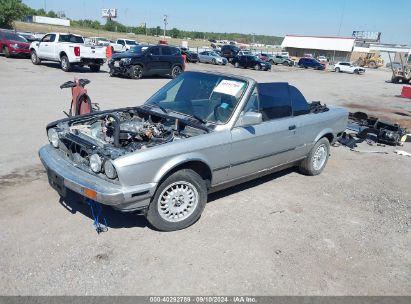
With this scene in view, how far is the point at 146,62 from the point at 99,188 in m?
15.1

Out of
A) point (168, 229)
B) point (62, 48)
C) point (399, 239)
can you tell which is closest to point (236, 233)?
point (168, 229)

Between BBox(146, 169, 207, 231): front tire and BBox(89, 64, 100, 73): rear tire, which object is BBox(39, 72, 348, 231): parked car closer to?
BBox(146, 169, 207, 231): front tire

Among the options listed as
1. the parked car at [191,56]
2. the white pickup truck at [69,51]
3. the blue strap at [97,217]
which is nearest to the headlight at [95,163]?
the blue strap at [97,217]

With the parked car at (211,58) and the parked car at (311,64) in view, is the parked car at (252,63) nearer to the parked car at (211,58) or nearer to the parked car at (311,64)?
the parked car at (211,58)

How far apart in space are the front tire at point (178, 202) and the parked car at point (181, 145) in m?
0.01

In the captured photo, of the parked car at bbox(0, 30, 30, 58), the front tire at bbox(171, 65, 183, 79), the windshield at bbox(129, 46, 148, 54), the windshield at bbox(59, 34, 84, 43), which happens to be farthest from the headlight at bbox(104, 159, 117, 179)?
the parked car at bbox(0, 30, 30, 58)

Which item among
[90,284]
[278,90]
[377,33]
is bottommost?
[90,284]

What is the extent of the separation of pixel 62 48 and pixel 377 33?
93.5m

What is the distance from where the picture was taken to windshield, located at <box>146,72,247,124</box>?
14.8ft

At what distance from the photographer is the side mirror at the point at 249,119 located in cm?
445

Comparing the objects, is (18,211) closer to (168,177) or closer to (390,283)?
(168,177)

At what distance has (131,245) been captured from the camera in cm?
374

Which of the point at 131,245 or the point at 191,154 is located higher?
the point at 191,154

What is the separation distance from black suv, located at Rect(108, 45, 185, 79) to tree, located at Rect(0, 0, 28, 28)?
122ft
